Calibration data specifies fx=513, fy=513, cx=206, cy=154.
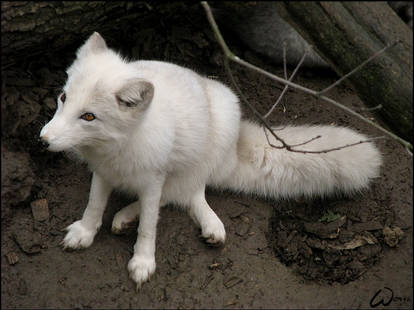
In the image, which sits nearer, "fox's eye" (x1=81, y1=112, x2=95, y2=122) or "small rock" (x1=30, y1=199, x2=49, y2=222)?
"fox's eye" (x1=81, y1=112, x2=95, y2=122)

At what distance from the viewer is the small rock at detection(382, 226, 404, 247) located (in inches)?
132

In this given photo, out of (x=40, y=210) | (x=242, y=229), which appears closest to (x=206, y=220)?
(x=242, y=229)

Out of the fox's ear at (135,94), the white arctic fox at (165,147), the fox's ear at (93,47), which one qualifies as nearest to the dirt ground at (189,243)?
the white arctic fox at (165,147)

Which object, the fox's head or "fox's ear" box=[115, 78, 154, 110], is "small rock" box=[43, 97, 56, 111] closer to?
the fox's head

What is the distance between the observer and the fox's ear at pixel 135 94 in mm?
2365

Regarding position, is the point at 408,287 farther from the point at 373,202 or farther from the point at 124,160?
the point at 124,160

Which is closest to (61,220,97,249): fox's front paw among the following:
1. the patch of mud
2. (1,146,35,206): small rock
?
(1,146,35,206): small rock

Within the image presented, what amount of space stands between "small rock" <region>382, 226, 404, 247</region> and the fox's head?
187 centimetres

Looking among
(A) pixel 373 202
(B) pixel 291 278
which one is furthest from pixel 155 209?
(A) pixel 373 202

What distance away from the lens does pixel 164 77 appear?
296cm

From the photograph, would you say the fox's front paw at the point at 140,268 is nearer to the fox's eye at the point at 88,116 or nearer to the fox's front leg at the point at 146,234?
the fox's front leg at the point at 146,234

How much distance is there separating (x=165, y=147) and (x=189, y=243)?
76 cm

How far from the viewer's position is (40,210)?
321 cm

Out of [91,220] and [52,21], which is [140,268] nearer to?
[91,220]
